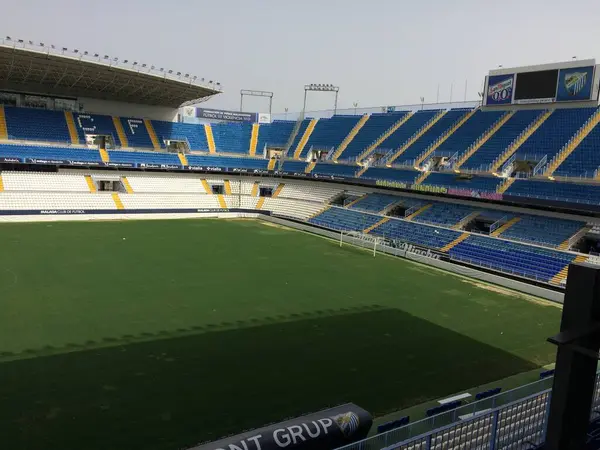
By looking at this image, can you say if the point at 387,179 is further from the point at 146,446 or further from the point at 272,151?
the point at 146,446

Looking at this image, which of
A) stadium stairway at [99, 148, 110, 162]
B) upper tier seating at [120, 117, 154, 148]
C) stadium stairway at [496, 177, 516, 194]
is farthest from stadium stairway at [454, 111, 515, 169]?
stadium stairway at [99, 148, 110, 162]

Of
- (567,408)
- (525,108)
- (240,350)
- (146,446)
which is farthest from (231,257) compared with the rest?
(525,108)

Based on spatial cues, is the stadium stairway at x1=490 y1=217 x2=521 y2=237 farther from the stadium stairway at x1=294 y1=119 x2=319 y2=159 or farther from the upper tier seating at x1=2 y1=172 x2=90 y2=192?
the upper tier seating at x1=2 y1=172 x2=90 y2=192

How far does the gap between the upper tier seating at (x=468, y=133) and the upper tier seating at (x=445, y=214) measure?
4873 mm

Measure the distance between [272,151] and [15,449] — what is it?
4847cm

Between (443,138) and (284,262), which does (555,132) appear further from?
(284,262)

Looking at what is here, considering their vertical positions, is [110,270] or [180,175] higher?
[180,175]

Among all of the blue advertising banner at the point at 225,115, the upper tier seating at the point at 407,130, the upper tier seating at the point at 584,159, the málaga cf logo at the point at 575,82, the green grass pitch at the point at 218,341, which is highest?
the málaga cf logo at the point at 575,82

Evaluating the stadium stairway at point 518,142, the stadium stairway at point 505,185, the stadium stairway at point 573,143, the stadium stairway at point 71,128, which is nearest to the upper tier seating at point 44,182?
the stadium stairway at point 71,128

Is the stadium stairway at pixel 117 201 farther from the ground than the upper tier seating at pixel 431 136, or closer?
closer

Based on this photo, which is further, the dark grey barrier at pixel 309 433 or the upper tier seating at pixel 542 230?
the upper tier seating at pixel 542 230

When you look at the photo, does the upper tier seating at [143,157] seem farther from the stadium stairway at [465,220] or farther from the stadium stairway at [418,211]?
the stadium stairway at [465,220]

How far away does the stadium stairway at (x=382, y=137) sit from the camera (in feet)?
152

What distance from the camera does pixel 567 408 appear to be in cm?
620
